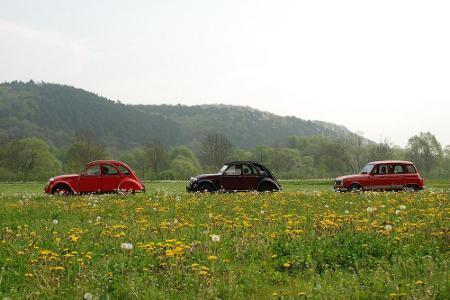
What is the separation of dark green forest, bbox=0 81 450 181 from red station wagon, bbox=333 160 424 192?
142ft

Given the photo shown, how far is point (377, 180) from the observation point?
26.6 metres

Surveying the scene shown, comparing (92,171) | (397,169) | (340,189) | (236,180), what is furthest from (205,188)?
(397,169)

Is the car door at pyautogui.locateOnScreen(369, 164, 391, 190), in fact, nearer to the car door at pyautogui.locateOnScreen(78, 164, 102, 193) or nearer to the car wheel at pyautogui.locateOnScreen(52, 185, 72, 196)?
the car door at pyautogui.locateOnScreen(78, 164, 102, 193)

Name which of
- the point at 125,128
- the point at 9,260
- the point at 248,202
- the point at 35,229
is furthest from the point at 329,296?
the point at 125,128

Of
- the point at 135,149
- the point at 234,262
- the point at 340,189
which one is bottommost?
→ the point at 234,262

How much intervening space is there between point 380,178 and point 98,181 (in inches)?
604

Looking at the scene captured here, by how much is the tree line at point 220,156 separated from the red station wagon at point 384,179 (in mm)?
44117

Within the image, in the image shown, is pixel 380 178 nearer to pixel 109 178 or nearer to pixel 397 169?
pixel 397 169

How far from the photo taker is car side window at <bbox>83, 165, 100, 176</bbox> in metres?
23.5

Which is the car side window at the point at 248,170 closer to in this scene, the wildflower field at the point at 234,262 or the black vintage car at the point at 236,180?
the black vintage car at the point at 236,180

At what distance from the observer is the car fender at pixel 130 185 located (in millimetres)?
23775

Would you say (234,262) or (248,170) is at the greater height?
(248,170)

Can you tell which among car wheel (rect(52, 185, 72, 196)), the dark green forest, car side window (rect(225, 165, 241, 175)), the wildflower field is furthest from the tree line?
the wildflower field

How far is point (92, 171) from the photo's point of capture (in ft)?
77.7
